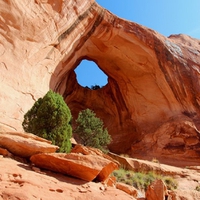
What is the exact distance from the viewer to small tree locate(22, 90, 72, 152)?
8156mm

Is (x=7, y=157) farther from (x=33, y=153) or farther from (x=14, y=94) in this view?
(x=14, y=94)

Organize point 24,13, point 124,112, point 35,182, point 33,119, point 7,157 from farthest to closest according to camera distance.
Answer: point 124,112
point 24,13
point 33,119
point 7,157
point 35,182

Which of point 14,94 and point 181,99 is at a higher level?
point 181,99

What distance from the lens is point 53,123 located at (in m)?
8.45

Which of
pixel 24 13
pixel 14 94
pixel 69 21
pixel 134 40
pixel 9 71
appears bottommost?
pixel 14 94

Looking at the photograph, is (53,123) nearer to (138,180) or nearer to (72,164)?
(138,180)

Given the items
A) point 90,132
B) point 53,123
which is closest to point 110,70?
point 90,132

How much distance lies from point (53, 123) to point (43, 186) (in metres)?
4.81

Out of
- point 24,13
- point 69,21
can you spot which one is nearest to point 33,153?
point 24,13

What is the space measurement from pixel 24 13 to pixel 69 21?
290 centimetres

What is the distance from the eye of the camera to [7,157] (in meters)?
4.50

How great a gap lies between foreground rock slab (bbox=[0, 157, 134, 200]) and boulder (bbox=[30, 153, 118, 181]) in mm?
111

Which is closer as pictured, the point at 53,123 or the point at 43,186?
the point at 43,186

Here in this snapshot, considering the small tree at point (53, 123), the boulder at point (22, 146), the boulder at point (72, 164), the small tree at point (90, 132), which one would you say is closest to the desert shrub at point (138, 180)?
the small tree at point (53, 123)
